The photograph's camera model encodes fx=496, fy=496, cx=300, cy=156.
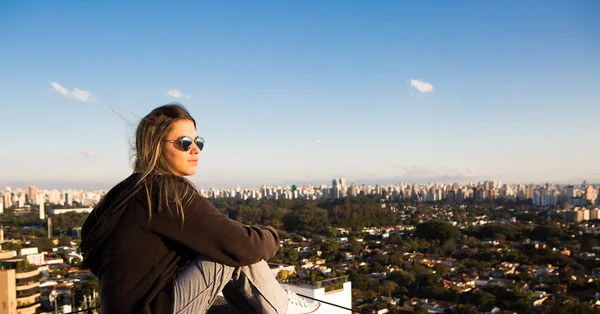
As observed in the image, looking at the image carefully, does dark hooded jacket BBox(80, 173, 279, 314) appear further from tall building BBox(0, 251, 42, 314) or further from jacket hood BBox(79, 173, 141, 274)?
tall building BBox(0, 251, 42, 314)

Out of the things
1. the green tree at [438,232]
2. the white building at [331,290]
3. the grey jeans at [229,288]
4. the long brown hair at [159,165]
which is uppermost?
the long brown hair at [159,165]

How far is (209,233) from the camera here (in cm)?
67

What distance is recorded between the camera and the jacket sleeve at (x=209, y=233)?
66 cm

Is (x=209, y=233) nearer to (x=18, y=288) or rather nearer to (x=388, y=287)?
(x=18, y=288)

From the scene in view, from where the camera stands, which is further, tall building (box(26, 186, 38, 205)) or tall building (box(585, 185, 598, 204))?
tall building (box(26, 186, 38, 205))

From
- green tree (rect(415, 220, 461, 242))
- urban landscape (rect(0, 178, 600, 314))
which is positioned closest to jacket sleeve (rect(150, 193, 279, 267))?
urban landscape (rect(0, 178, 600, 314))

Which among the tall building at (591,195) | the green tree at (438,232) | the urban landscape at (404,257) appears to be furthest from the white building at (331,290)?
the tall building at (591,195)

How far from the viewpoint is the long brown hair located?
26.2 inches

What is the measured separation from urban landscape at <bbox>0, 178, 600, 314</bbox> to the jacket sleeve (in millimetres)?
128

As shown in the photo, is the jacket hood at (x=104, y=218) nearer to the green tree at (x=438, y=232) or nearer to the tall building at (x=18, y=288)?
the tall building at (x=18, y=288)

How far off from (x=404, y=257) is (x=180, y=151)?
16.7 metres

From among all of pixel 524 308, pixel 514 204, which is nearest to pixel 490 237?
pixel 524 308

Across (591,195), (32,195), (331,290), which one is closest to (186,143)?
(331,290)

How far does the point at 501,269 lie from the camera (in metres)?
14.1
